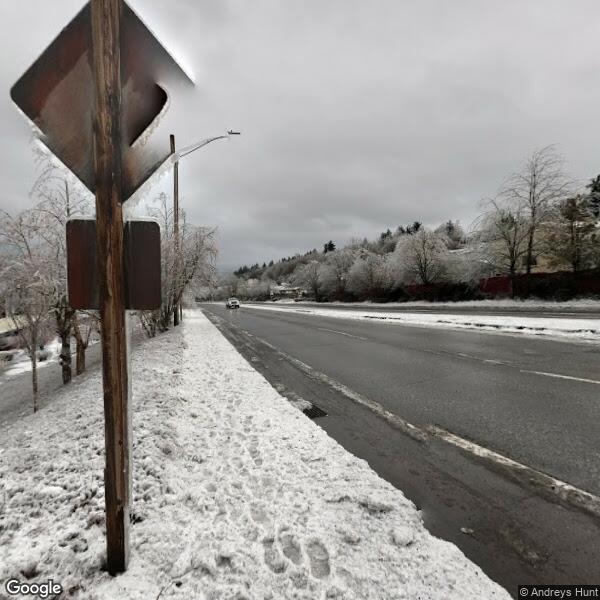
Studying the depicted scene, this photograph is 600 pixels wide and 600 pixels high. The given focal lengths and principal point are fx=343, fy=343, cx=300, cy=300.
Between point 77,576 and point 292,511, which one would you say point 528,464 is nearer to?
point 292,511

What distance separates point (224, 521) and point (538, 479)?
271cm

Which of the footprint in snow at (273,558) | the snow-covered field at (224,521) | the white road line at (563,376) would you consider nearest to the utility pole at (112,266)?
the snow-covered field at (224,521)

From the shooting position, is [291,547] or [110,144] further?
[291,547]

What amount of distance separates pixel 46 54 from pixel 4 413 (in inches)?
574

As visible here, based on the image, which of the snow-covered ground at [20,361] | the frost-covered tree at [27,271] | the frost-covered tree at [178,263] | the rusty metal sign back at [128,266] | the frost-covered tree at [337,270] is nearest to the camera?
the rusty metal sign back at [128,266]

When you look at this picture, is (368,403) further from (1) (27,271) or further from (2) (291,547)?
(1) (27,271)

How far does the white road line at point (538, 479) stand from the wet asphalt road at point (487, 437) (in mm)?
96

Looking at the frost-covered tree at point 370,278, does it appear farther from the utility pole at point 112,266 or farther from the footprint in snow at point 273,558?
the utility pole at point 112,266

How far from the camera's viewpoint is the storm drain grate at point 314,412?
495 centimetres

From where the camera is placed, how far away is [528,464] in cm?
329

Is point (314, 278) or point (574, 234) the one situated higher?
point (574, 234)

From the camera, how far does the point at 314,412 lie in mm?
5137

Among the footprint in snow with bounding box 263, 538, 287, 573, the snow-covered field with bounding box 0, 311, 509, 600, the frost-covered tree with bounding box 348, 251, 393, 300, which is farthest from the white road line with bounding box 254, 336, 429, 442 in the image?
the frost-covered tree with bounding box 348, 251, 393, 300

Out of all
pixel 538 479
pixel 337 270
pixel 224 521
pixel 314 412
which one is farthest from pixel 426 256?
pixel 224 521
